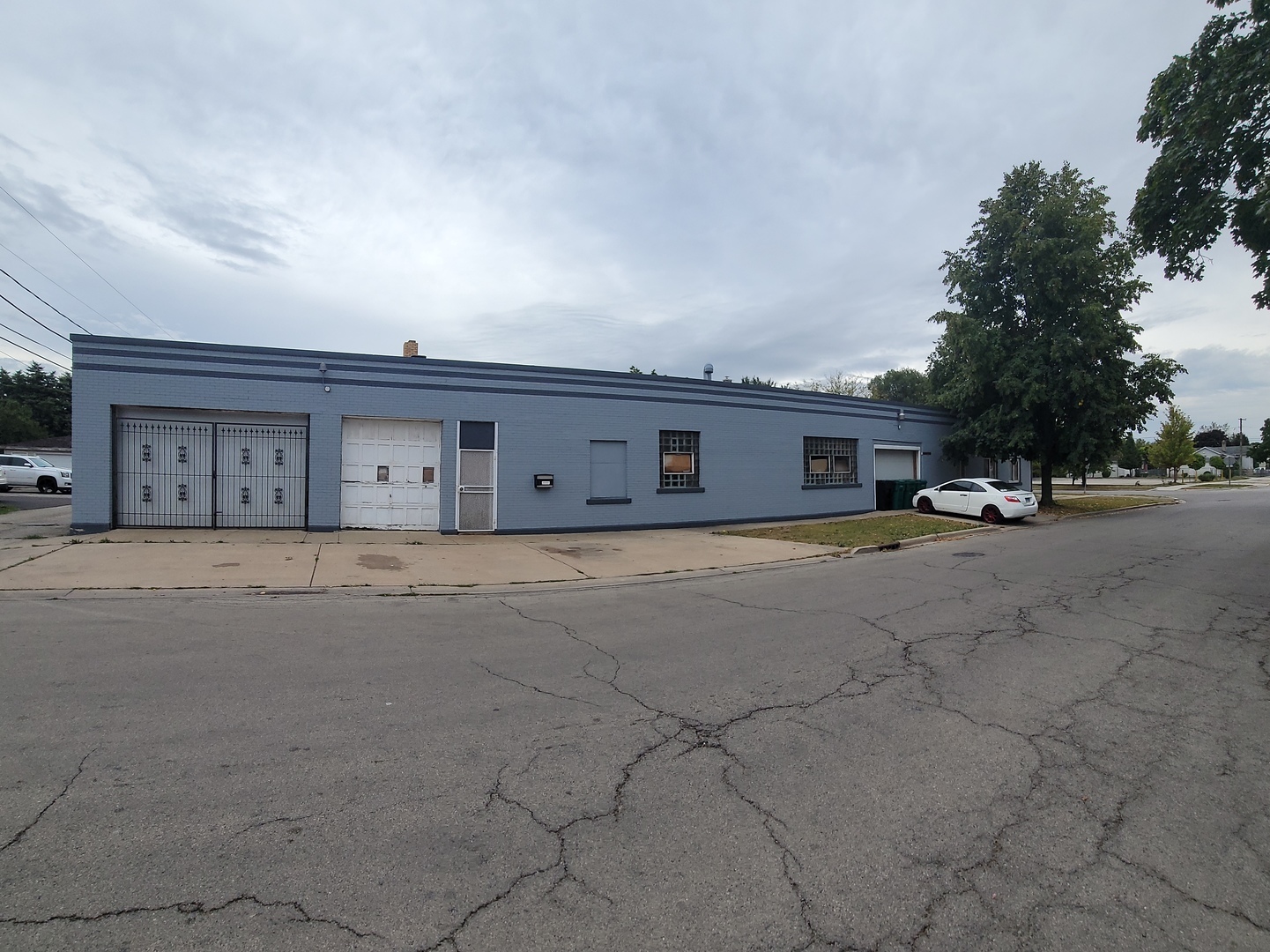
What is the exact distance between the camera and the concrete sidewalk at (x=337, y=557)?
9086 mm

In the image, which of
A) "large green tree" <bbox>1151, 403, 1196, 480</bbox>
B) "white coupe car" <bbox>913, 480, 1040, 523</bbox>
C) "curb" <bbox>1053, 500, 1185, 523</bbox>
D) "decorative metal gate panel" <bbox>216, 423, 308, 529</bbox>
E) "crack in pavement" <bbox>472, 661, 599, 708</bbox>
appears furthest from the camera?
"large green tree" <bbox>1151, 403, 1196, 480</bbox>

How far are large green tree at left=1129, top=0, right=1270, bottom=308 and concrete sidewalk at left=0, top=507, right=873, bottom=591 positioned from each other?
863 cm

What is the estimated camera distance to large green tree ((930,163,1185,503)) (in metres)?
23.3

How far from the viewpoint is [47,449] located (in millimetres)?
46250

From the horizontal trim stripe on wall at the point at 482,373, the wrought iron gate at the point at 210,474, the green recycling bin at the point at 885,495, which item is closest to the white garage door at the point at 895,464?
the green recycling bin at the point at 885,495

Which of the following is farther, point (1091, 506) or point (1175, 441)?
point (1175, 441)

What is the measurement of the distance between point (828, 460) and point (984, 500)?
4.94m

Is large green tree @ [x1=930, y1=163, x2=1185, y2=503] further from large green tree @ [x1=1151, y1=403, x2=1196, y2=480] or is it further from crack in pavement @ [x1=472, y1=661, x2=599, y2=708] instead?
large green tree @ [x1=1151, y1=403, x2=1196, y2=480]

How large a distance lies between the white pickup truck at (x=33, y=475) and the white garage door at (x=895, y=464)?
3140 centimetres

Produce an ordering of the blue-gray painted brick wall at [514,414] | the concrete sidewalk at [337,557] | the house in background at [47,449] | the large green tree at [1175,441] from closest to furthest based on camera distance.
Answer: the concrete sidewalk at [337,557]
the blue-gray painted brick wall at [514,414]
the house in background at [47,449]
the large green tree at [1175,441]

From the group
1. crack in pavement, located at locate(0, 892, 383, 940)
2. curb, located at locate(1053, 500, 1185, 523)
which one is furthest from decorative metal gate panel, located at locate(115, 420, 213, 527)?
curb, located at locate(1053, 500, 1185, 523)

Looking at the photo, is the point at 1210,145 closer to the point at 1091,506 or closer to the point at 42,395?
the point at 1091,506

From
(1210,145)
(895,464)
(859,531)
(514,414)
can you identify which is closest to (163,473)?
(514,414)

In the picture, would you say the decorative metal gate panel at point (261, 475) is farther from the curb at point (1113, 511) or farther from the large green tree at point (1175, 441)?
the large green tree at point (1175, 441)
